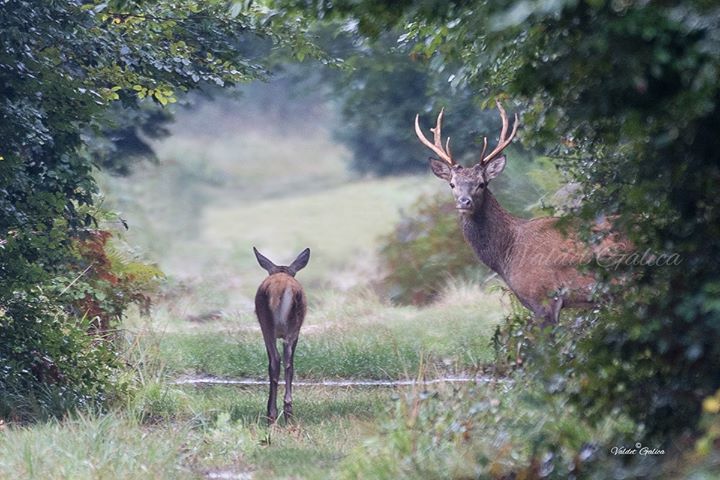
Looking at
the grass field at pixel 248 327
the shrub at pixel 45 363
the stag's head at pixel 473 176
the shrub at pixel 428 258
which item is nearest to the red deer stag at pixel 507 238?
the stag's head at pixel 473 176

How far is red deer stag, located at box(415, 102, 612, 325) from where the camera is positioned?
1077 centimetres

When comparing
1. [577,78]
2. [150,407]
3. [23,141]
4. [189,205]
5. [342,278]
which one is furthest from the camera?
[189,205]

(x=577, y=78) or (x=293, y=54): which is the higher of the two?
(x=293, y=54)

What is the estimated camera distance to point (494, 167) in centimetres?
1129

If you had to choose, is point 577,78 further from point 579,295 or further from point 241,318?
point 241,318

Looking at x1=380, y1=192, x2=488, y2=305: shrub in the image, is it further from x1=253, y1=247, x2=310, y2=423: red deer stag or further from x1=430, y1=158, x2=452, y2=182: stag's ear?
x1=253, y1=247, x2=310, y2=423: red deer stag

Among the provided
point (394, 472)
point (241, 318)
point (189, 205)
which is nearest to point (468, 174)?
point (394, 472)

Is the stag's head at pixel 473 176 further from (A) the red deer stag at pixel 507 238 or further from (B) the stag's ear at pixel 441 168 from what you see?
(B) the stag's ear at pixel 441 168

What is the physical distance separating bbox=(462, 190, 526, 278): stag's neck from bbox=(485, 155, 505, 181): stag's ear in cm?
23

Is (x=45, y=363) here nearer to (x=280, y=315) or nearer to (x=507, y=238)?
(x=280, y=315)

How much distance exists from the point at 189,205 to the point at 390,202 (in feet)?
20.2


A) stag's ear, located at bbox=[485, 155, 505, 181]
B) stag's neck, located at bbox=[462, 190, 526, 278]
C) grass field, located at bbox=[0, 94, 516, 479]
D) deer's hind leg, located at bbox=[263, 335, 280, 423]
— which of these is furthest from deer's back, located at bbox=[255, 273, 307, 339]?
stag's ear, located at bbox=[485, 155, 505, 181]

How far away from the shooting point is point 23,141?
9.16m

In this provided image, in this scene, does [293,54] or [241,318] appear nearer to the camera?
[293,54]
